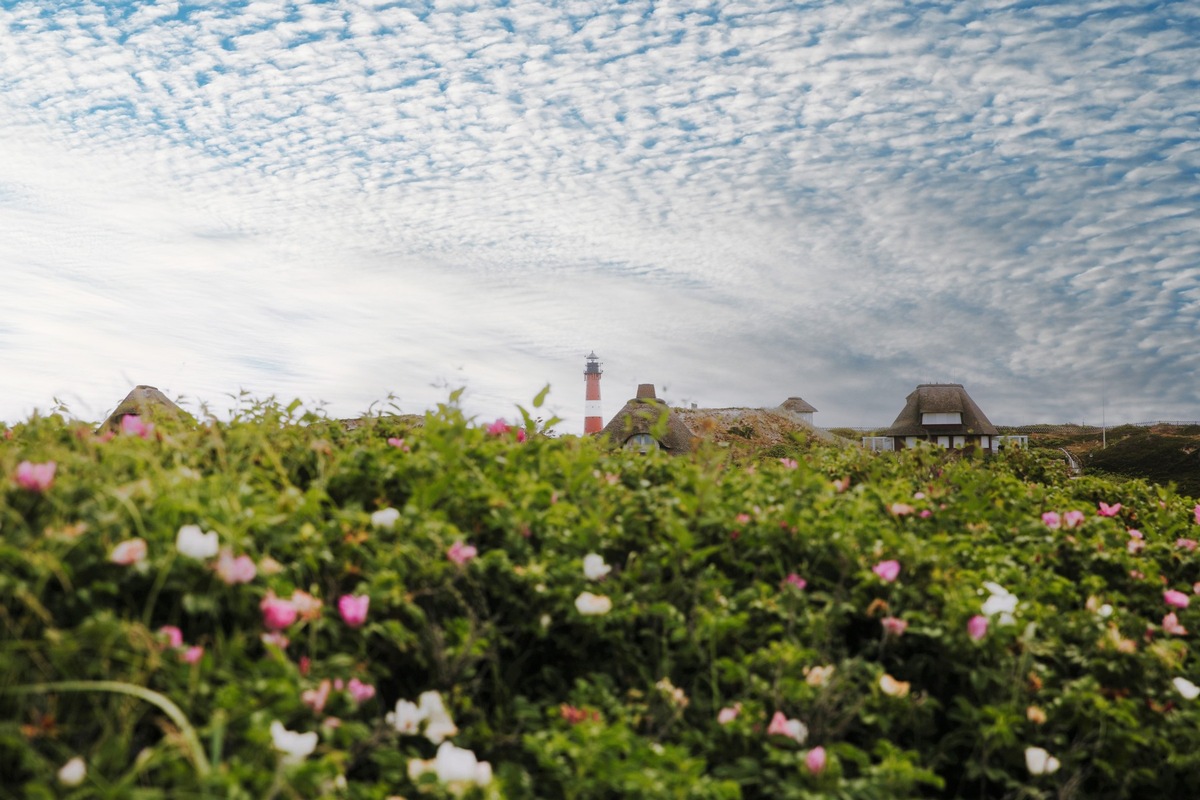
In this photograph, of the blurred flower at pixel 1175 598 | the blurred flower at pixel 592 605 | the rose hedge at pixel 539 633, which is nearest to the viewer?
the rose hedge at pixel 539 633

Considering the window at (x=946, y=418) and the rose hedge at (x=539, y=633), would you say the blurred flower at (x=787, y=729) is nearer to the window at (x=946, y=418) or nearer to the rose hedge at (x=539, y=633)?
the rose hedge at (x=539, y=633)

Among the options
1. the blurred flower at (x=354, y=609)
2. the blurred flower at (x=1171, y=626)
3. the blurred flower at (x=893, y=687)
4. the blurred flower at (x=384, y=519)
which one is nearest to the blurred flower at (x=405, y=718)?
the blurred flower at (x=354, y=609)

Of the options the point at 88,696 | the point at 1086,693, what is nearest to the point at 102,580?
the point at 88,696

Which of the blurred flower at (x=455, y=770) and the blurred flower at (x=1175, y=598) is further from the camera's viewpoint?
the blurred flower at (x=1175, y=598)

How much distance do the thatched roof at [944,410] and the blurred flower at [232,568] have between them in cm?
4442

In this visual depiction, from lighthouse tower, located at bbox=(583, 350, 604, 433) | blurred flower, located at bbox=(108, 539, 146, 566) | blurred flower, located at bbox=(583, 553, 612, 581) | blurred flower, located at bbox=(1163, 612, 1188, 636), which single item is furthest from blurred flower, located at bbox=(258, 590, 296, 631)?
lighthouse tower, located at bbox=(583, 350, 604, 433)

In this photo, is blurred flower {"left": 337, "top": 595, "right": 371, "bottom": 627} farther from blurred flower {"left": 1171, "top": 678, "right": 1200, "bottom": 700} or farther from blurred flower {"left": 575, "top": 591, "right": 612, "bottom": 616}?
blurred flower {"left": 1171, "top": 678, "right": 1200, "bottom": 700}

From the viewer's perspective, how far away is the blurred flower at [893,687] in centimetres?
305

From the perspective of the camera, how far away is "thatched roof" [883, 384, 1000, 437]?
44.2 m

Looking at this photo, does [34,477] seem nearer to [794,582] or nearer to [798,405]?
[794,582]

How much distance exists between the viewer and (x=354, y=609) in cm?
262

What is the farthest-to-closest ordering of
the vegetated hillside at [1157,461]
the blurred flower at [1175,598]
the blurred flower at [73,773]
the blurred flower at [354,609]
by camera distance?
the vegetated hillside at [1157,461]
the blurred flower at [1175,598]
the blurred flower at [354,609]
the blurred flower at [73,773]

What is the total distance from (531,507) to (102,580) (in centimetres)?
148

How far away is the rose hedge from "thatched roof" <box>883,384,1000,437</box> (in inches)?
1669
